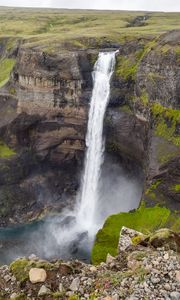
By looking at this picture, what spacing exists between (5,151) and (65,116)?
401 inches

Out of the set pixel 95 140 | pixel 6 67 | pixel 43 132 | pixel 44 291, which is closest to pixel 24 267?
pixel 44 291

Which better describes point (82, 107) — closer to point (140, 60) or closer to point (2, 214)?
point (140, 60)

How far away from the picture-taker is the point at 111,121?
51.6 meters

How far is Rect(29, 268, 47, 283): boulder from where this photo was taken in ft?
42.4

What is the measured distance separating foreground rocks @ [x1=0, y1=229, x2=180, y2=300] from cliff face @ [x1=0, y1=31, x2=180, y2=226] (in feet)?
101

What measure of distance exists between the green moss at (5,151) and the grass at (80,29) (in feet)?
49.5

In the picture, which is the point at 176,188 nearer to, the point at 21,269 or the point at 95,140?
the point at 95,140

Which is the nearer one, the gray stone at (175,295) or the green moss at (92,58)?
the gray stone at (175,295)

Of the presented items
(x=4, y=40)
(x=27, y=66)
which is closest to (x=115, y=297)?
(x=27, y=66)

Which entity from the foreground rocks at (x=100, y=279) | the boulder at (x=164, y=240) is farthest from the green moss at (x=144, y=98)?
the foreground rocks at (x=100, y=279)

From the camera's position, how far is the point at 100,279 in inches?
507

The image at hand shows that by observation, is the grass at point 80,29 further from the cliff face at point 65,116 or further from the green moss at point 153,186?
the green moss at point 153,186

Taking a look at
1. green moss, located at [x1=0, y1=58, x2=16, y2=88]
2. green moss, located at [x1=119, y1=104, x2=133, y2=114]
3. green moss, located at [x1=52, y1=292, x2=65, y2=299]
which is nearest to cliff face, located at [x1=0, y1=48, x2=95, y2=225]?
green moss, located at [x1=119, y1=104, x2=133, y2=114]

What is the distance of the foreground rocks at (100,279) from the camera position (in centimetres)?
1199
